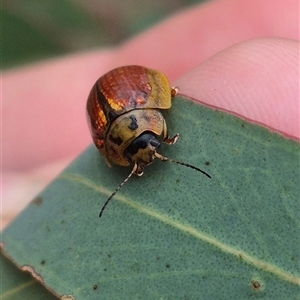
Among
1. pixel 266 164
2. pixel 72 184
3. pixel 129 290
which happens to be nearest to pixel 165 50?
pixel 72 184

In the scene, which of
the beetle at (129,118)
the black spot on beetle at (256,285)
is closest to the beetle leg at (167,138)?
the beetle at (129,118)

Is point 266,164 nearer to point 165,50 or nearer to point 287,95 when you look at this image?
point 287,95

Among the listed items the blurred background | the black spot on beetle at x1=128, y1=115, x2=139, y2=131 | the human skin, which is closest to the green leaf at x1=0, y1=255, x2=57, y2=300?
the human skin

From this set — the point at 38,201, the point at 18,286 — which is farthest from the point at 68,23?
the point at 18,286

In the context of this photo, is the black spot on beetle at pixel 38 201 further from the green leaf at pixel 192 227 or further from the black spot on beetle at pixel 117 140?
the black spot on beetle at pixel 117 140

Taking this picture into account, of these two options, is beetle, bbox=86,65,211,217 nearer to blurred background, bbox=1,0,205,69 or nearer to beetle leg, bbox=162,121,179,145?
beetle leg, bbox=162,121,179,145
